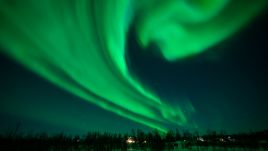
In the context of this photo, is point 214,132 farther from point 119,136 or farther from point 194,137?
point 119,136

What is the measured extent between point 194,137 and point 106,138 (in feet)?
110

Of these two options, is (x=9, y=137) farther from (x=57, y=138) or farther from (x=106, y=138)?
(x=106, y=138)

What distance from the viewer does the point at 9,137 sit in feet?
185

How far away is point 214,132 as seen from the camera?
8356cm

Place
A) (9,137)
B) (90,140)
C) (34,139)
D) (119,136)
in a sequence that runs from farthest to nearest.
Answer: (119,136), (90,140), (34,139), (9,137)

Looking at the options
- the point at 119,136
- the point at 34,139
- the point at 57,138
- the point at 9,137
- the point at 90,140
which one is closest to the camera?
the point at 9,137

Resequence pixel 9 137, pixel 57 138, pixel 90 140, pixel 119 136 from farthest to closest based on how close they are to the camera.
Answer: pixel 119 136 → pixel 90 140 → pixel 57 138 → pixel 9 137

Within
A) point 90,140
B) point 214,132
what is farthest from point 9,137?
point 214,132

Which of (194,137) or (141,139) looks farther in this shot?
(194,137)

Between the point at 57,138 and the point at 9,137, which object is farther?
the point at 57,138

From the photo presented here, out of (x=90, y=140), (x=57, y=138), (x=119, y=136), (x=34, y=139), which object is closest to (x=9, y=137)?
(x=34, y=139)

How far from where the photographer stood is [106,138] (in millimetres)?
76812

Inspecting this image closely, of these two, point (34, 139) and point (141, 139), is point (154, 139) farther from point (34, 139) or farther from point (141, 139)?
point (34, 139)

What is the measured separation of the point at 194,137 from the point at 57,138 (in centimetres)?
4955
